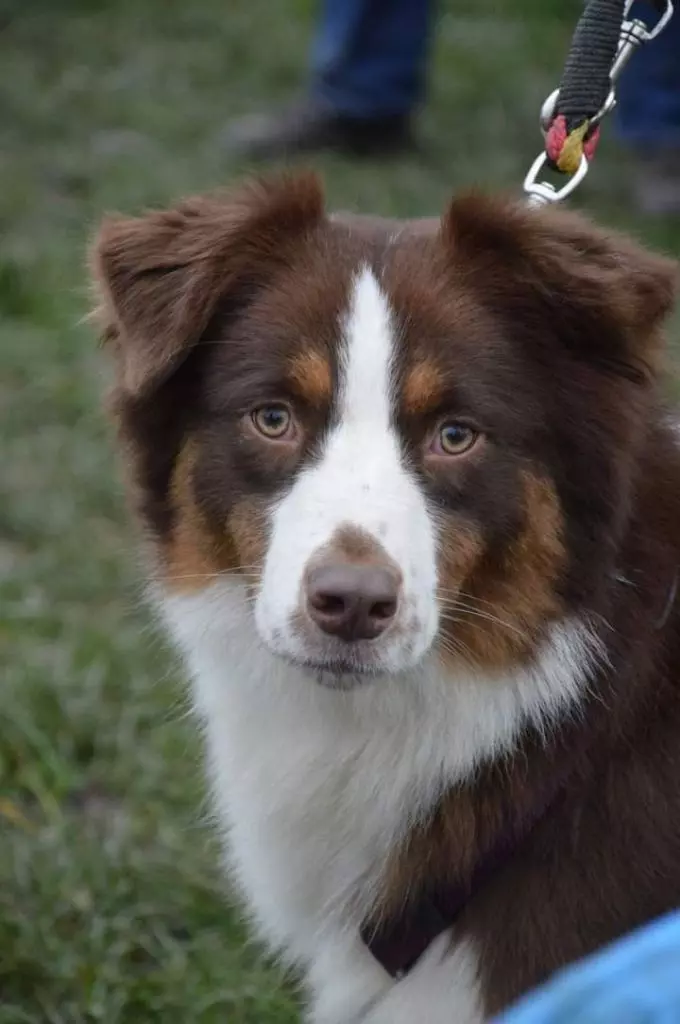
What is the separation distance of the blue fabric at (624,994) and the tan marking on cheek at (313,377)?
1336 millimetres

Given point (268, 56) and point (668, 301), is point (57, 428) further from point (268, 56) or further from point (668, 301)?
point (268, 56)

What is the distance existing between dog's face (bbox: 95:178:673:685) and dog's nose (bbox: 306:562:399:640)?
0.28 feet

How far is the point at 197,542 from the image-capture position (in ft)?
8.76

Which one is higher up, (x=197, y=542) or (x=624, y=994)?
(x=624, y=994)

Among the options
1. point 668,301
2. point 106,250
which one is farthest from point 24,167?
point 668,301

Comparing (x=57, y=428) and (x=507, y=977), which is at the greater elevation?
(x=507, y=977)

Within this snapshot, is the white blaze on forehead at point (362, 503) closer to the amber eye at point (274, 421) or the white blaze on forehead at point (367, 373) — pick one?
the white blaze on forehead at point (367, 373)

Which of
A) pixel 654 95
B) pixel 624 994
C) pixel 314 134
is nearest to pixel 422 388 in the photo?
pixel 624 994

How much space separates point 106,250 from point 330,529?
75 cm

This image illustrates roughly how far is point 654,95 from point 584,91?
3.86m

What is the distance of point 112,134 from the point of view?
752cm

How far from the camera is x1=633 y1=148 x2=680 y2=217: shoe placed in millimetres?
6723

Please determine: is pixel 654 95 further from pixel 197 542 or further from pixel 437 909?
pixel 437 909

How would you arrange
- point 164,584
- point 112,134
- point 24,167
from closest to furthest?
point 164,584 → point 24,167 → point 112,134
